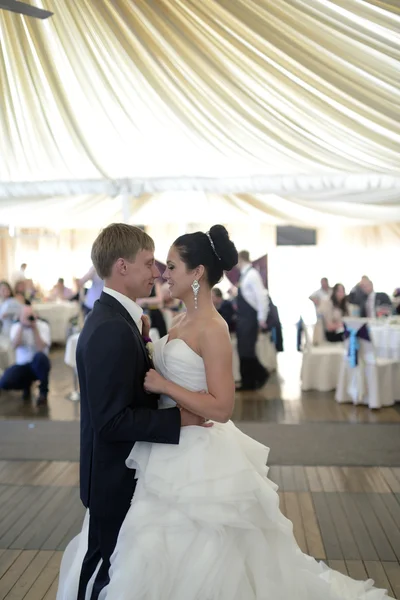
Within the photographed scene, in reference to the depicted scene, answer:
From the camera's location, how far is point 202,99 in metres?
4.68

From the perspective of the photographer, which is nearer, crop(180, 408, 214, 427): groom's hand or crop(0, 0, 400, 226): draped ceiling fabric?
crop(180, 408, 214, 427): groom's hand

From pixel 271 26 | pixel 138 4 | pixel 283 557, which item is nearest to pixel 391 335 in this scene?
pixel 271 26

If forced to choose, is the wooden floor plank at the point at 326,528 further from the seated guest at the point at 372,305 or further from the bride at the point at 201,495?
the seated guest at the point at 372,305

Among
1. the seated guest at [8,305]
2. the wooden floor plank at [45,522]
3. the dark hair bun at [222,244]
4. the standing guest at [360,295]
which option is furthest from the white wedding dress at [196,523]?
the standing guest at [360,295]

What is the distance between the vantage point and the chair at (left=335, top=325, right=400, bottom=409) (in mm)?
6074

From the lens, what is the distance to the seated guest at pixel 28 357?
6.48 metres

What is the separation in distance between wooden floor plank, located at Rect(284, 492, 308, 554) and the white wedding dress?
3.62ft

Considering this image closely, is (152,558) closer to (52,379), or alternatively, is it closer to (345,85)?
(345,85)

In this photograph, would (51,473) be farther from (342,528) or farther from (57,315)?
(57,315)

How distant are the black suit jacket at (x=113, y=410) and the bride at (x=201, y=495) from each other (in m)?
0.06

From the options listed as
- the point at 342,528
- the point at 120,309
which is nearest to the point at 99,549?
the point at 120,309

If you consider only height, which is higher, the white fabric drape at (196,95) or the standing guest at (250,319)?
the white fabric drape at (196,95)

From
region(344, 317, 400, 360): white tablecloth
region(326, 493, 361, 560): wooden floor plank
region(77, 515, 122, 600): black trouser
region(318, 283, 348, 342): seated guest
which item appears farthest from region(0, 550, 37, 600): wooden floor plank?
region(318, 283, 348, 342): seated guest

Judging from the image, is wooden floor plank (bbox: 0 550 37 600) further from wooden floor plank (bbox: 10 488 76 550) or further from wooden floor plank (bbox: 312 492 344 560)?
wooden floor plank (bbox: 312 492 344 560)
